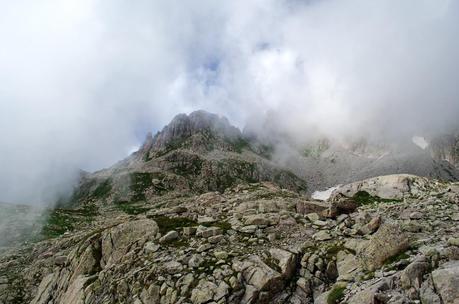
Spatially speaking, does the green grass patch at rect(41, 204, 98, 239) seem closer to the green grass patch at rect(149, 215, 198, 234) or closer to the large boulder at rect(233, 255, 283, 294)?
the green grass patch at rect(149, 215, 198, 234)

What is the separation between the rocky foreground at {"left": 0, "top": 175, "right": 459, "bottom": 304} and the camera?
18938mm

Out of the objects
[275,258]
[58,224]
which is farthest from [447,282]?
[58,224]

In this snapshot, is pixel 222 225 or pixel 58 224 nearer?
pixel 222 225

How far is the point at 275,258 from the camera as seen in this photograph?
24812mm

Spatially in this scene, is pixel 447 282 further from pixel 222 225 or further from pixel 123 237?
pixel 123 237

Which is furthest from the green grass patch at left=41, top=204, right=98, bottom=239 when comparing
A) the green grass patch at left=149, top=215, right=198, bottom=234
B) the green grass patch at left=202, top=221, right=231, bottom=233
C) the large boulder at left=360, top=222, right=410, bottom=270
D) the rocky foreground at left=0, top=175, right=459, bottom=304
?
the large boulder at left=360, top=222, right=410, bottom=270

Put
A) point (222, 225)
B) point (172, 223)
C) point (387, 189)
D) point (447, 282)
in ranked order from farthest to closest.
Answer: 1. point (387, 189)
2. point (172, 223)
3. point (222, 225)
4. point (447, 282)

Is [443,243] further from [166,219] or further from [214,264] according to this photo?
[166,219]

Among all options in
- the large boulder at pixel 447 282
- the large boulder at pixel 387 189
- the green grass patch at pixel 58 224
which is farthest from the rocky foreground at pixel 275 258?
the green grass patch at pixel 58 224

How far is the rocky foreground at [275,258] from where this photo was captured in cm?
1894

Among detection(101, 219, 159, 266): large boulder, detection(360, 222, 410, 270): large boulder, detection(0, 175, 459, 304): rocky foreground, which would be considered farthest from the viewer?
detection(101, 219, 159, 266): large boulder

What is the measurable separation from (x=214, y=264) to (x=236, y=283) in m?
2.67

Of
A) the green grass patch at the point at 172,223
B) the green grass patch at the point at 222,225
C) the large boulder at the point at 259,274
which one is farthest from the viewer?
the green grass patch at the point at 172,223

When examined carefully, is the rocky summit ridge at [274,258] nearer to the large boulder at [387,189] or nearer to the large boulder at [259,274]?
the large boulder at [259,274]
